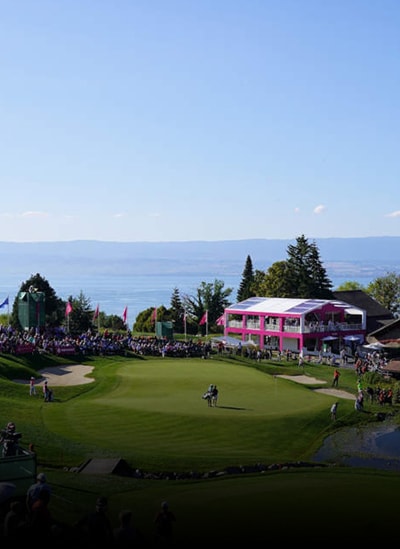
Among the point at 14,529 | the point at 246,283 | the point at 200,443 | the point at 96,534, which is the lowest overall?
the point at 200,443

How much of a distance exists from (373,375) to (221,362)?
12.6 m

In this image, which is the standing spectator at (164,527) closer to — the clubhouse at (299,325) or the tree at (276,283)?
the clubhouse at (299,325)

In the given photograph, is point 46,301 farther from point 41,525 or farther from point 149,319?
point 41,525

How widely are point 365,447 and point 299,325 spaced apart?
3996cm

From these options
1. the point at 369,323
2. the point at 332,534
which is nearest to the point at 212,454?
the point at 332,534

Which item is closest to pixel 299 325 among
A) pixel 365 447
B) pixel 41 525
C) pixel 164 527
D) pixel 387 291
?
pixel 365 447

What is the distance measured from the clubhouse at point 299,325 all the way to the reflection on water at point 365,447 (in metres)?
33.4

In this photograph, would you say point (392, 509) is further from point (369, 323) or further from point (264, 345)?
point (369, 323)

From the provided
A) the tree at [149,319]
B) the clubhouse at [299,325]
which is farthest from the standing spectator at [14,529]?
the tree at [149,319]

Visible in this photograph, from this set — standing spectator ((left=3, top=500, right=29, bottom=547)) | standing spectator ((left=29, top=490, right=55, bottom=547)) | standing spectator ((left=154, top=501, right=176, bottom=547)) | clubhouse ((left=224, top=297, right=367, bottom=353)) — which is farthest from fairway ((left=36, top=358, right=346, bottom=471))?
clubhouse ((left=224, top=297, right=367, bottom=353))

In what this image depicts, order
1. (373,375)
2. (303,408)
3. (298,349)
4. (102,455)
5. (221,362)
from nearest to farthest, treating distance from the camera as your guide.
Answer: (102,455)
(303,408)
(373,375)
(221,362)
(298,349)

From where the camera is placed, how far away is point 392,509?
19281 millimetres

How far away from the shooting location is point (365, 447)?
106 feet

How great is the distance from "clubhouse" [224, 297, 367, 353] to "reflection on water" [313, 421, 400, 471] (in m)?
33.4
